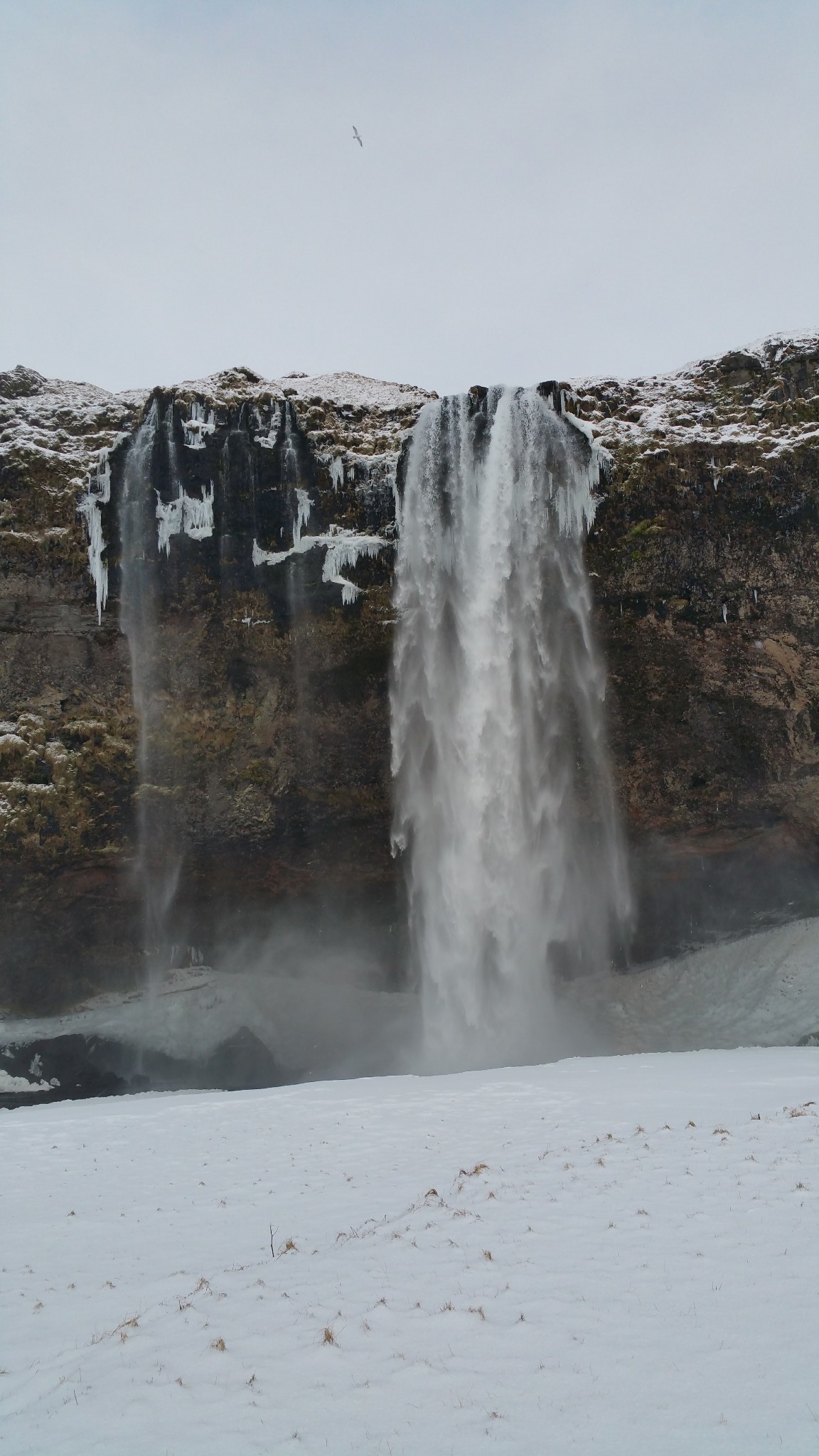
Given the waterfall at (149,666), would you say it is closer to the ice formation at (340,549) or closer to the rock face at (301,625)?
the rock face at (301,625)

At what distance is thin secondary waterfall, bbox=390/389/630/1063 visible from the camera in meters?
18.8

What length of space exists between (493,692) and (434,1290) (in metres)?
14.7

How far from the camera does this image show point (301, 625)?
1970 cm

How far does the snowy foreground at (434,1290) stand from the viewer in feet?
12.9

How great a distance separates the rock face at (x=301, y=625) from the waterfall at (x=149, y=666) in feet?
0.34

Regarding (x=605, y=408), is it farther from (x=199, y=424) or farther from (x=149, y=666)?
(x=149, y=666)

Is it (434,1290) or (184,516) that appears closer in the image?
(434,1290)

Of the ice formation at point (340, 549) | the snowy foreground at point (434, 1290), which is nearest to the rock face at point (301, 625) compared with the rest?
the ice formation at point (340, 549)

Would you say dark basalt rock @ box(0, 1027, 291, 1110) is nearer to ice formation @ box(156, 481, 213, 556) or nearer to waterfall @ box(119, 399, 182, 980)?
waterfall @ box(119, 399, 182, 980)

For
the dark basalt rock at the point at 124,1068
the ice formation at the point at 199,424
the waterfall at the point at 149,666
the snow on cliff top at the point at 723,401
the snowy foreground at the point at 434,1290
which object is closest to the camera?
the snowy foreground at the point at 434,1290

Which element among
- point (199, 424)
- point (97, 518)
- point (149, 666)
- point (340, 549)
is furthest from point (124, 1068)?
point (199, 424)

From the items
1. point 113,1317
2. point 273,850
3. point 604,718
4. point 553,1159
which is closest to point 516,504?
point 604,718

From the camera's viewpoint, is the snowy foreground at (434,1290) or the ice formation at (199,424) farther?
the ice formation at (199,424)

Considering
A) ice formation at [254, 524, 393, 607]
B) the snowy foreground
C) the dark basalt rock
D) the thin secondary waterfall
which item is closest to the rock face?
ice formation at [254, 524, 393, 607]
